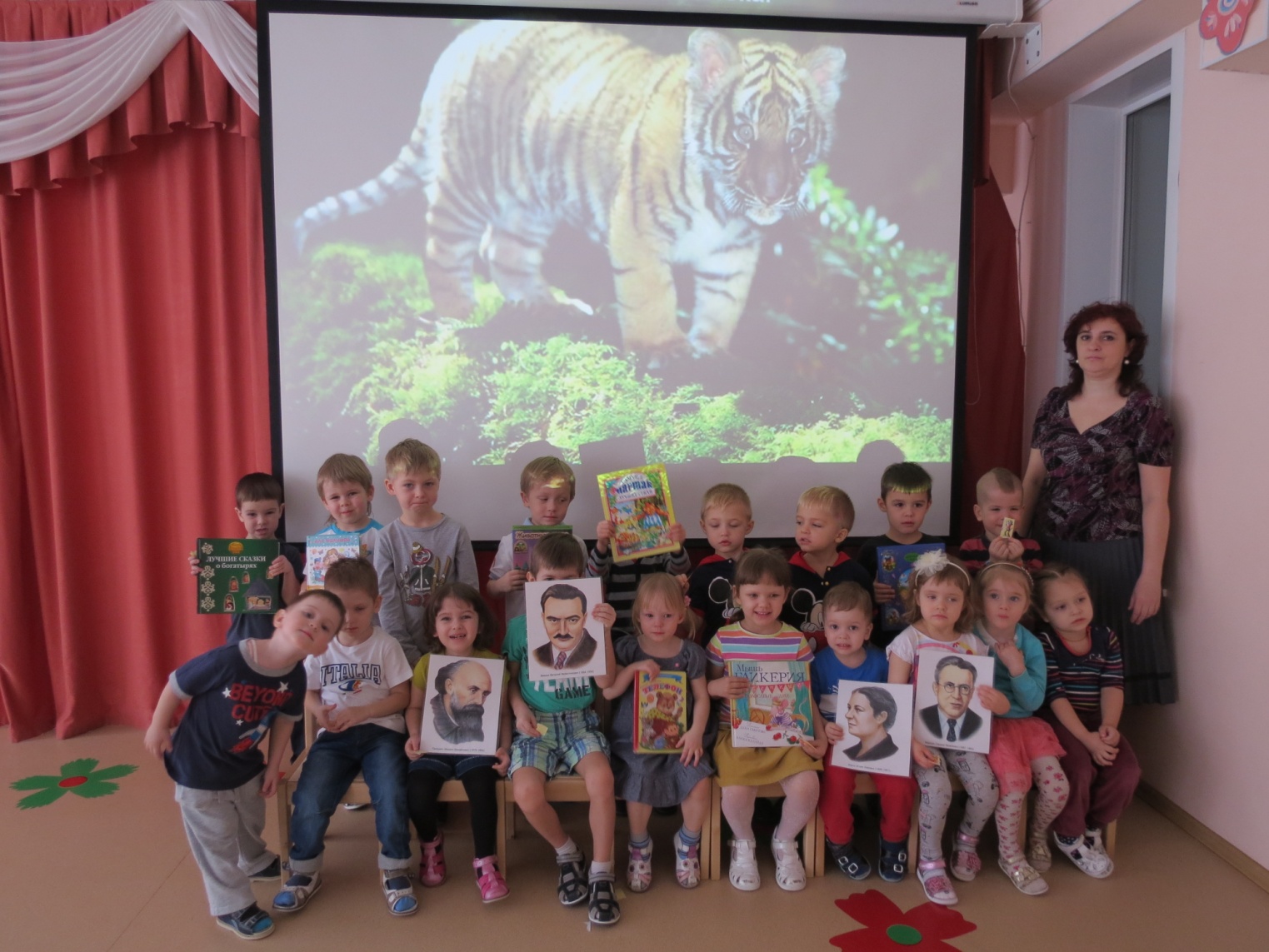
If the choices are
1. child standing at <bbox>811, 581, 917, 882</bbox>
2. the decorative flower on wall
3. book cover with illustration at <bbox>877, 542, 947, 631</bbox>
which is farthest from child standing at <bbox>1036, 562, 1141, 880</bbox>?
the decorative flower on wall

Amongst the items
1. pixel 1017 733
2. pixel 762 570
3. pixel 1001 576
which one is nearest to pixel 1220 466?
pixel 1001 576

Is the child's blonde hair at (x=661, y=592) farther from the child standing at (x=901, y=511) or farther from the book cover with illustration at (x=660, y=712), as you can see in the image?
the child standing at (x=901, y=511)

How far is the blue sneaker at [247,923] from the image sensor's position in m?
2.26

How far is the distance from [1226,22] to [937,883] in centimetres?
241

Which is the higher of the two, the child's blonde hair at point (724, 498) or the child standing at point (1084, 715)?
the child's blonde hair at point (724, 498)

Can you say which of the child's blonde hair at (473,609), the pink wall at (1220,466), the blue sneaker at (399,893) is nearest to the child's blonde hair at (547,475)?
the child's blonde hair at (473,609)

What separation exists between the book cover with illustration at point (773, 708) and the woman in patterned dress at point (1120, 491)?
1127 millimetres

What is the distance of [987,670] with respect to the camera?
2.51m

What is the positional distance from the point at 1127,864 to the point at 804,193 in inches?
96.8

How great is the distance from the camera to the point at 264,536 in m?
3.09

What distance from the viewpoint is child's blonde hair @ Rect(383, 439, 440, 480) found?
2.91 m

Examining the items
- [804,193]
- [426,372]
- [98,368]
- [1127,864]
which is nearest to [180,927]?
[426,372]

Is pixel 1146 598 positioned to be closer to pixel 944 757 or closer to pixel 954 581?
pixel 954 581

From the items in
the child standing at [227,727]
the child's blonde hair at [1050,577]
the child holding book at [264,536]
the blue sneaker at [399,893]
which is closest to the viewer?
the child standing at [227,727]
